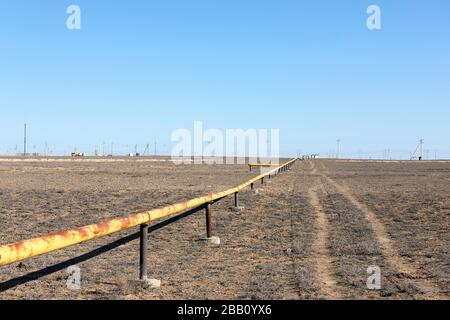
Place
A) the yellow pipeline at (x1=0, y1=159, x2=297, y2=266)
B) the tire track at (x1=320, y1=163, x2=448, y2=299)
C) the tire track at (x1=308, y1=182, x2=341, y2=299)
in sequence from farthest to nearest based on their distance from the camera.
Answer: the tire track at (x1=320, y1=163, x2=448, y2=299) < the tire track at (x1=308, y1=182, x2=341, y2=299) < the yellow pipeline at (x1=0, y1=159, x2=297, y2=266)

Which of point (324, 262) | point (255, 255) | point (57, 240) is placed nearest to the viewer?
point (57, 240)

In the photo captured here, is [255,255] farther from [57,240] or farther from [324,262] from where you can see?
[57,240]

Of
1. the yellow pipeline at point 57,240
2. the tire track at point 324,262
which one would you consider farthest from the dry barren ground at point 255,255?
the yellow pipeline at point 57,240

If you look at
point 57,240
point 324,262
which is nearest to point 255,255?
point 324,262

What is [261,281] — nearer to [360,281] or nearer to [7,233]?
[360,281]

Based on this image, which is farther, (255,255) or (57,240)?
(255,255)

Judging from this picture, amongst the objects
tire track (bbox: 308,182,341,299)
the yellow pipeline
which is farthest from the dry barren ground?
the yellow pipeline

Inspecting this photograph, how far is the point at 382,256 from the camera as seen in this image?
8633mm

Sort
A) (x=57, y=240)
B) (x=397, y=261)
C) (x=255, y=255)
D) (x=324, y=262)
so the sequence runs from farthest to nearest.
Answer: (x=255, y=255)
(x=397, y=261)
(x=324, y=262)
(x=57, y=240)

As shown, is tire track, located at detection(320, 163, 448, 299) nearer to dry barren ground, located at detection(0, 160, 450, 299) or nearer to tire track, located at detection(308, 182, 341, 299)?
dry barren ground, located at detection(0, 160, 450, 299)

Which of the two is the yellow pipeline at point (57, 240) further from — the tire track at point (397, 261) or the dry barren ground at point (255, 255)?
the tire track at point (397, 261)

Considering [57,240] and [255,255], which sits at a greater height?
[57,240]

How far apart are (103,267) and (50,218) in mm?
6157
